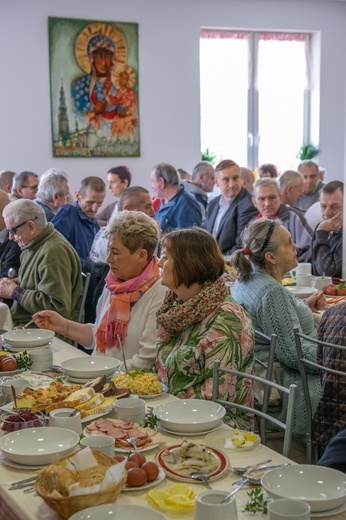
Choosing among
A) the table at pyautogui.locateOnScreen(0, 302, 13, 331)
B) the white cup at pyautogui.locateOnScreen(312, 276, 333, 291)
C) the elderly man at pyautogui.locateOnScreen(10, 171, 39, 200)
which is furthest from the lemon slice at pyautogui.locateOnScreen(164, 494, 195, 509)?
the elderly man at pyautogui.locateOnScreen(10, 171, 39, 200)

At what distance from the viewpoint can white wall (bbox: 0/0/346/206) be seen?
886 centimetres

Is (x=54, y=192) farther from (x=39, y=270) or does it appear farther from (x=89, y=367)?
(x=89, y=367)

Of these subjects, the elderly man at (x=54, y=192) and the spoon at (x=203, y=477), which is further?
the elderly man at (x=54, y=192)

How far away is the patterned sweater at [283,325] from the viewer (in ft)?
10.5

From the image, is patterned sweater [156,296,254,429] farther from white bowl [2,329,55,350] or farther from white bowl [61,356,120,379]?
white bowl [2,329,55,350]

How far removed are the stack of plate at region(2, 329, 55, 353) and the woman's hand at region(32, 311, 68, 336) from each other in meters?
0.17

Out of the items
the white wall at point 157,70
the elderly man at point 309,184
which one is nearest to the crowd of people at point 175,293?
the elderly man at point 309,184

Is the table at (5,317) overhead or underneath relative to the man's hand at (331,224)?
underneath

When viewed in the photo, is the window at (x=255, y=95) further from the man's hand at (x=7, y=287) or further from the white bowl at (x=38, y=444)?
the white bowl at (x=38, y=444)

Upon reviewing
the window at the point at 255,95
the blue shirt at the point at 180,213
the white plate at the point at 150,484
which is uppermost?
the window at the point at 255,95

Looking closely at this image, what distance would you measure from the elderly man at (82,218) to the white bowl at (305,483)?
14.1ft

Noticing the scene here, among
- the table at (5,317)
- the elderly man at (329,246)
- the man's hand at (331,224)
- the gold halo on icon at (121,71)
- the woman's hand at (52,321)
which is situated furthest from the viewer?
the gold halo on icon at (121,71)

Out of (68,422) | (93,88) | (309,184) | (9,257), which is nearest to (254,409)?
(68,422)

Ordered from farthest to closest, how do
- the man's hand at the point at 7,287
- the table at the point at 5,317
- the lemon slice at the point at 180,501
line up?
the man's hand at the point at 7,287, the table at the point at 5,317, the lemon slice at the point at 180,501
